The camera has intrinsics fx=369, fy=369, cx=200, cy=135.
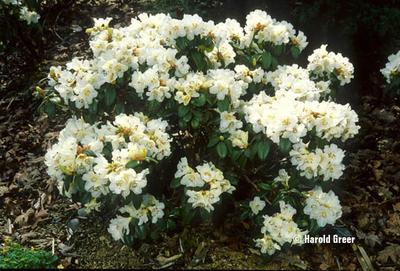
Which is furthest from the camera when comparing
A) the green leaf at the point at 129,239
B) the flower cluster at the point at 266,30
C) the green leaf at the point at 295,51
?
the green leaf at the point at 295,51

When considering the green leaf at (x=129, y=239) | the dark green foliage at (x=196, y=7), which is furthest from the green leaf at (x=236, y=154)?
the dark green foliage at (x=196, y=7)

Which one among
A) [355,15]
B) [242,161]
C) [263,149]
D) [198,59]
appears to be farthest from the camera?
[355,15]

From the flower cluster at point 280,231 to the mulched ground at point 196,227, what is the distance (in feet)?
0.65

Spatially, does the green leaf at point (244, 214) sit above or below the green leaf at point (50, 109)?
below

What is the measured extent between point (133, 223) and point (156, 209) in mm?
161

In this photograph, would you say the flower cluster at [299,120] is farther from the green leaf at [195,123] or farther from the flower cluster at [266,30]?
the flower cluster at [266,30]

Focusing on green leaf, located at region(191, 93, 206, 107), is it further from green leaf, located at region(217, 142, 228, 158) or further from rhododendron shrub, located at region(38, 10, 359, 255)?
green leaf, located at region(217, 142, 228, 158)

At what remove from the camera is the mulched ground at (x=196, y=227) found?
2.44 meters

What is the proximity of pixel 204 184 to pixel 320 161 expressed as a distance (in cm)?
69

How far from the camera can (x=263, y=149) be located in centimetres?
215

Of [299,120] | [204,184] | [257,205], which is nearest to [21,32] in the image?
[204,184]

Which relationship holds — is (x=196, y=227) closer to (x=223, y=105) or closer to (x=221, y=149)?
(x=221, y=149)

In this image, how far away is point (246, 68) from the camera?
8.46 feet

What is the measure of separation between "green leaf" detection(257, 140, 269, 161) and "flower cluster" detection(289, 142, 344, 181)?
0.49 ft
